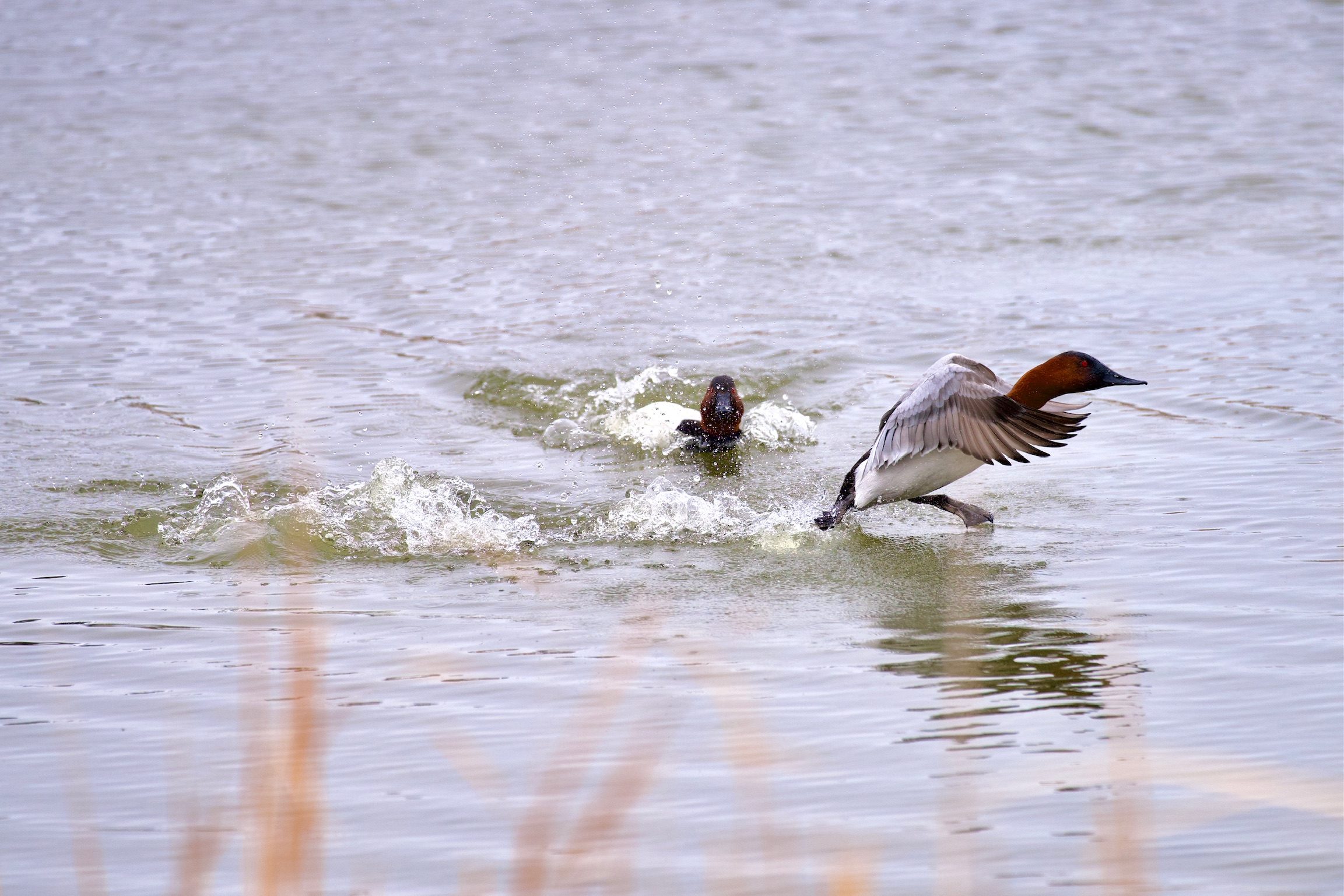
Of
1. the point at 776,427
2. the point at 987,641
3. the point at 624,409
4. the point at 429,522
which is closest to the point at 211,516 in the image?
the point at 429,522

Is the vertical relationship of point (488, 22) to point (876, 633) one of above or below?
above

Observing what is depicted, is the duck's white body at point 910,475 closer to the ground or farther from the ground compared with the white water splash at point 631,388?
farther from the ground

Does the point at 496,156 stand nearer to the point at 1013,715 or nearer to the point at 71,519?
the point at 71,519

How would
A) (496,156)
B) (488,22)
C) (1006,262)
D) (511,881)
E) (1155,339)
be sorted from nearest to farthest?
(511,881) < (1155,339) < (1006,262) < (496,156) < (488,22)

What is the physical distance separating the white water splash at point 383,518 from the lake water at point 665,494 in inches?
1.3

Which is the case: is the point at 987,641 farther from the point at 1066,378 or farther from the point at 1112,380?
the point at 1112,380

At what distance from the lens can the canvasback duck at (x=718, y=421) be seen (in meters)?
9.12

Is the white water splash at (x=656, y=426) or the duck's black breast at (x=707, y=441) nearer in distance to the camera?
the duck's black breast at (x=707, y=441)

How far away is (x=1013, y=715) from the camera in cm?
481

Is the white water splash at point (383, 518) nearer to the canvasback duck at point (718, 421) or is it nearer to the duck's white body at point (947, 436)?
the duck's white body at point (947, 436)

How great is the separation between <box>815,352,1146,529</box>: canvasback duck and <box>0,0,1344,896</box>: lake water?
0.88ft

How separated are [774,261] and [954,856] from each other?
9887mm

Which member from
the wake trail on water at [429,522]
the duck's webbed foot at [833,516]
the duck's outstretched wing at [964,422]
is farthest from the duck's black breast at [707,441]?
the duck's outstretched wing at [964,422]

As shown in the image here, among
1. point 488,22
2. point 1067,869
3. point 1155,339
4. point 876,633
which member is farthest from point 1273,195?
point 488,22
